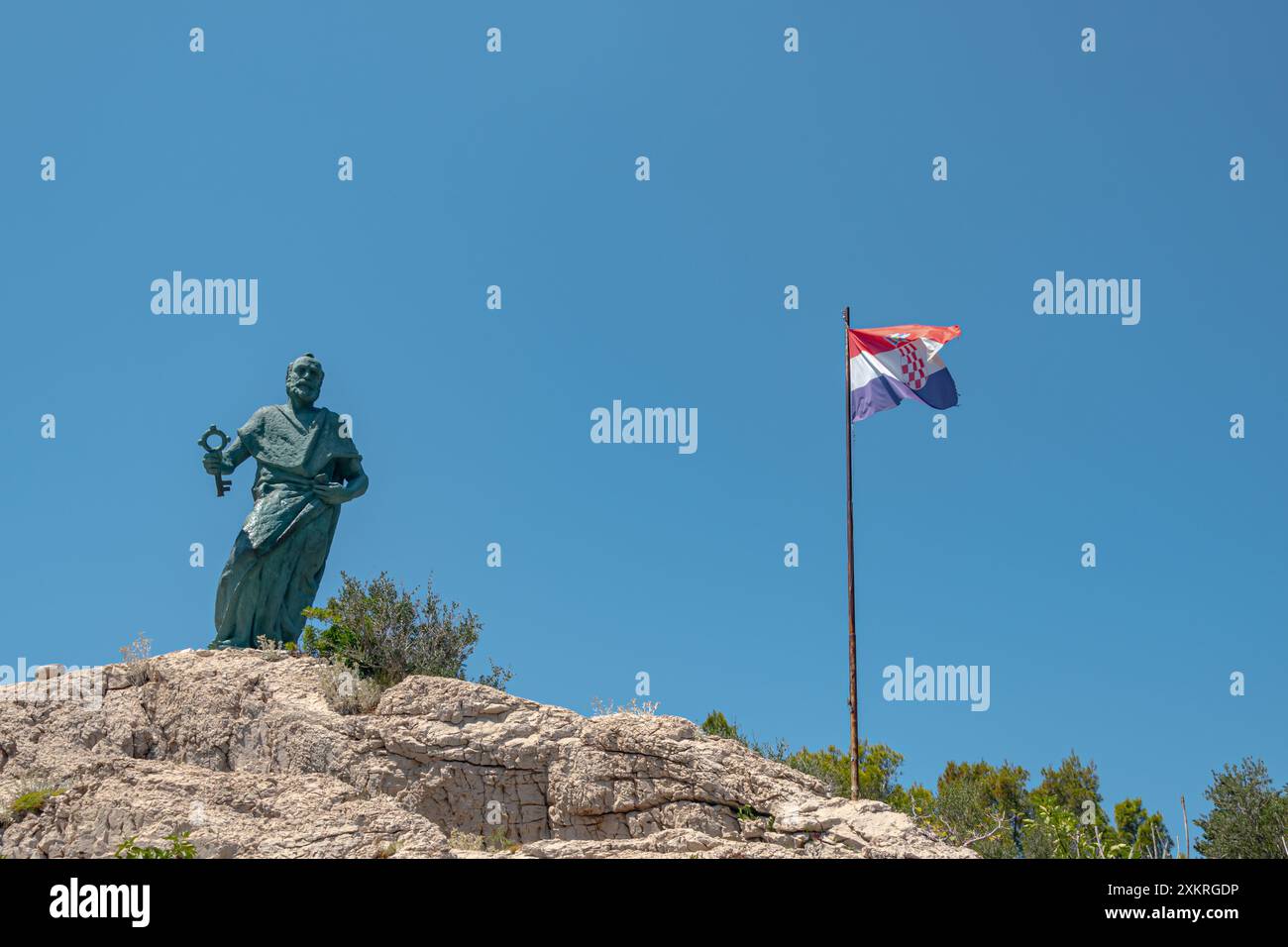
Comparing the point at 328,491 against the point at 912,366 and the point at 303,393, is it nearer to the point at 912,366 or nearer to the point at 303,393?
the point at 303,393

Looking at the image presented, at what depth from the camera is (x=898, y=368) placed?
2141 centimetres

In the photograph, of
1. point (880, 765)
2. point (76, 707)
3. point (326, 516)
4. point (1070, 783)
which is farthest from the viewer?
point (1070, 783)

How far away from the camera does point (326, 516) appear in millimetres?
19203

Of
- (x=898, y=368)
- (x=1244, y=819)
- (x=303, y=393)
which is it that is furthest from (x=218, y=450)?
(x=1244, y=819)

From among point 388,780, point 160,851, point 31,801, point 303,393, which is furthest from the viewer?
point 303,393

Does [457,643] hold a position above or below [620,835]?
above

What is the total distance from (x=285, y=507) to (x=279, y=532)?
377 mm

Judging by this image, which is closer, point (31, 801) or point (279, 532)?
point (31, 801)

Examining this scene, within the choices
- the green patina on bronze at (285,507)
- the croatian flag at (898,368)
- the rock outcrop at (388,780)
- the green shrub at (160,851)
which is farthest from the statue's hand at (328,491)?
the croatian flag at (898,368)

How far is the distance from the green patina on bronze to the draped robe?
0.01 metres
